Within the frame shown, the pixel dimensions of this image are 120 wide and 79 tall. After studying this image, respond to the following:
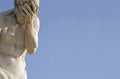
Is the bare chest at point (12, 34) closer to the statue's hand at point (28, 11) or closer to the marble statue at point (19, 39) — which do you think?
the marble statue at point (19, 39)

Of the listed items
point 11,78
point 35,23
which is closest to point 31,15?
point 35,23

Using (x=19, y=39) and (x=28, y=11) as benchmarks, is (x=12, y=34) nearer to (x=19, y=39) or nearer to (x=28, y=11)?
(x=19, y=39)

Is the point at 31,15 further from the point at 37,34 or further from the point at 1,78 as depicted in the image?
the point at 1,78

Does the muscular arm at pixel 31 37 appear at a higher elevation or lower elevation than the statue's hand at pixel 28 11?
lower

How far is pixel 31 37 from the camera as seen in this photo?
1584 centimetres

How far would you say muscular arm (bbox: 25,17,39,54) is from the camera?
52.0 feet

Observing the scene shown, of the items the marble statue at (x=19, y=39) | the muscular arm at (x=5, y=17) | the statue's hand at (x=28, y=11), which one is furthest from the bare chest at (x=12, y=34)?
the statue's hand at (x=28, y=11)

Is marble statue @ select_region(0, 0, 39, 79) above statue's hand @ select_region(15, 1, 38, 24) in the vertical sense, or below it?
below

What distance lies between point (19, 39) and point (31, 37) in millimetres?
393

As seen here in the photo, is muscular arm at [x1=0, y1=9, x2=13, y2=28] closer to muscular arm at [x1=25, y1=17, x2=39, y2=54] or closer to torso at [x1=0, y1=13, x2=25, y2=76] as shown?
torso at [x1=0, y1=13, x2=25, y2=76]

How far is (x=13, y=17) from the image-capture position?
53.5 ft

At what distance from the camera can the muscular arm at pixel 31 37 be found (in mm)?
15852

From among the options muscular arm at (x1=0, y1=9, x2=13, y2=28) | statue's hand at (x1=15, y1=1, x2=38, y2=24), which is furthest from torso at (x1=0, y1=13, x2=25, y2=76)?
statue's hand at (x1=15, y1=1, x2=38, y2=24)

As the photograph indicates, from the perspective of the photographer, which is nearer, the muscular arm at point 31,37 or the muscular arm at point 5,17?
the muscular arm at point 31,37
